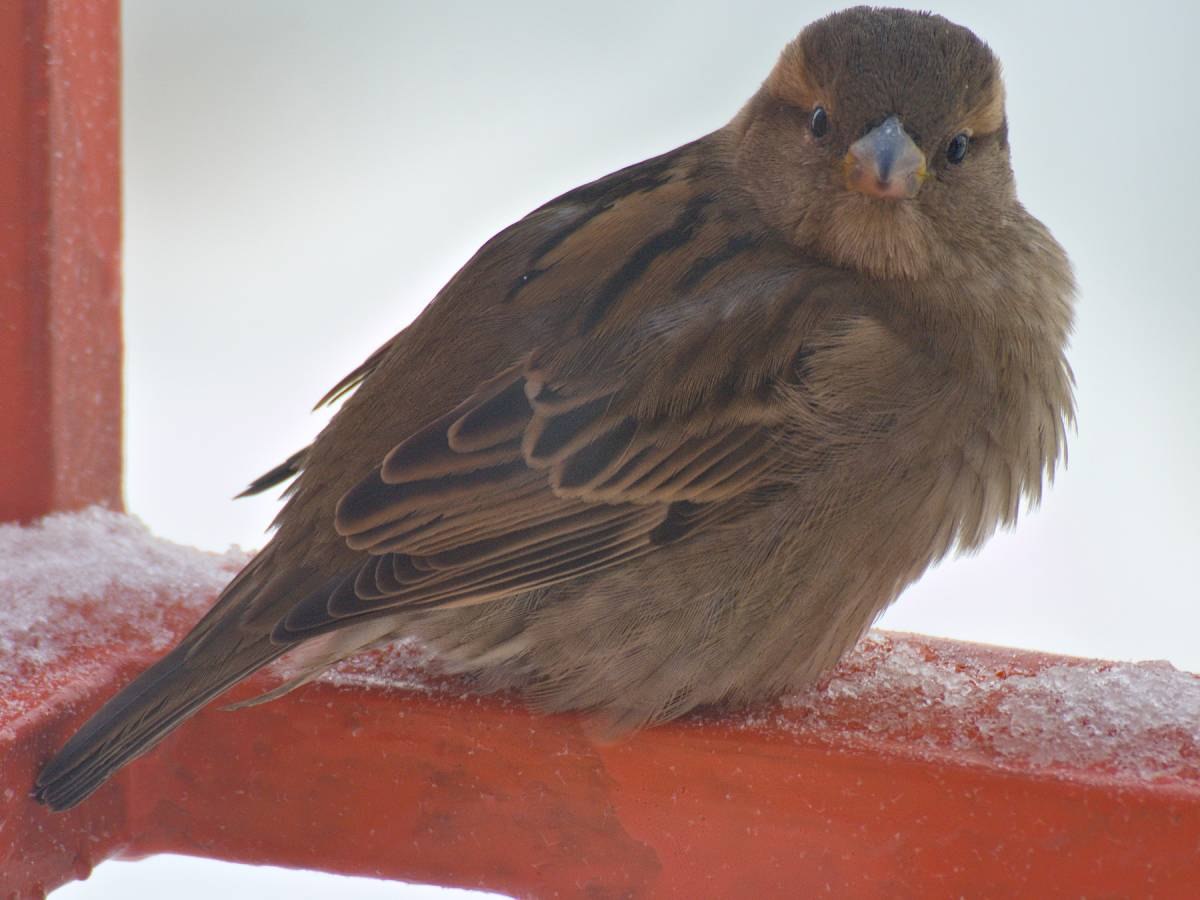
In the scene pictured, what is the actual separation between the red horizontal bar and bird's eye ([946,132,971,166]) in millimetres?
711

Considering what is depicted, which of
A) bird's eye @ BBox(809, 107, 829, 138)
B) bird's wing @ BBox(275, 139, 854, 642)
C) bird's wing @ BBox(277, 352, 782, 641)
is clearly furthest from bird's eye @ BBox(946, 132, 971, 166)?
bird's wing @ BBox(277, 352, 782, 641)

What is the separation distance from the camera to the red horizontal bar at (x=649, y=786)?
179cm

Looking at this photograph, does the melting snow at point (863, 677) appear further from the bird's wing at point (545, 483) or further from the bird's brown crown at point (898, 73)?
the bird's brown crown at point (898, 73)

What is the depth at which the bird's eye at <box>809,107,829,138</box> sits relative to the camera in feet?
7.12

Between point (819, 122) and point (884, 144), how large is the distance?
6.1 inches


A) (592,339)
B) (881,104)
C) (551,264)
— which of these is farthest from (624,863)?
(881,104)

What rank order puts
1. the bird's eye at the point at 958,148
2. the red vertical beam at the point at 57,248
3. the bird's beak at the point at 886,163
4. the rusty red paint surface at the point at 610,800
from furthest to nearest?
the red vertical beam at the point at 57,248 → the bird's eye at the point at 958,148 → the bird's beak at the point at 886,163 → the rusty red paint surface at the point at 610,800

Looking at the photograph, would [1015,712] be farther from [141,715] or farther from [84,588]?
[84,588]

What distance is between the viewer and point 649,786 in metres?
1.94

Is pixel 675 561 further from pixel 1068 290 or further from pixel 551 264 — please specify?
pixel 1068 290

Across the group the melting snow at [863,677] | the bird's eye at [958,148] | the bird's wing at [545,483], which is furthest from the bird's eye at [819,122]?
the melting snow at [863,677]

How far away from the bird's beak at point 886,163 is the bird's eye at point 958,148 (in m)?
0.09

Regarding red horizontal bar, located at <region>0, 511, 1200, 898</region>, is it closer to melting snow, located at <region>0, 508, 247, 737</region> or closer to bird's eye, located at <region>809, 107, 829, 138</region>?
melting snow, located at <region>0, 508, 247, 737</region>

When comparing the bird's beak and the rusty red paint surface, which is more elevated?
the bird's beak
